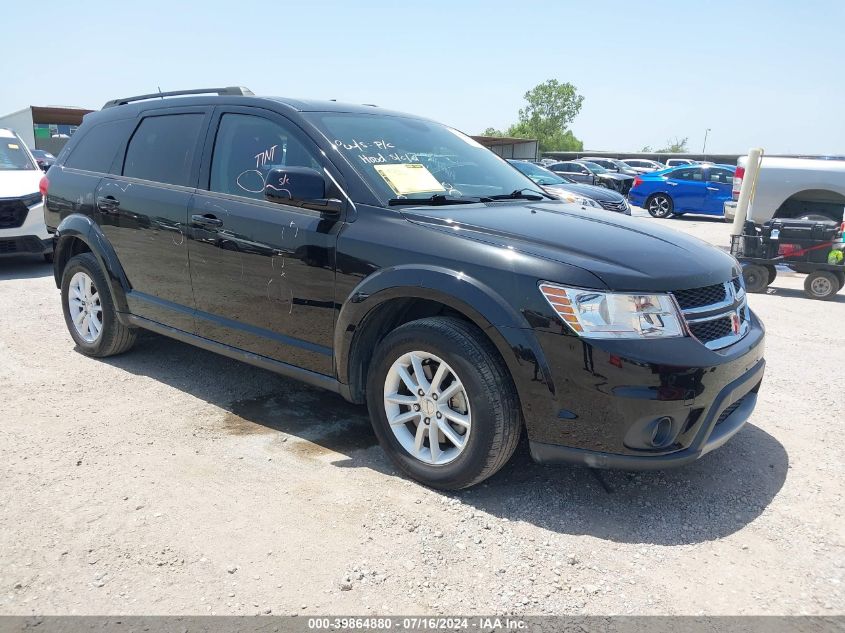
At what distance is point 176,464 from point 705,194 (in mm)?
18231

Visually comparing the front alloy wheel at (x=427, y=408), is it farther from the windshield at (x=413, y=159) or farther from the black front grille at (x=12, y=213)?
the black front grille at (x=12, y=213)

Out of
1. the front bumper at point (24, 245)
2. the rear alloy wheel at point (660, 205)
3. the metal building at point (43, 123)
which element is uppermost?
the metal building at point (43, 123)

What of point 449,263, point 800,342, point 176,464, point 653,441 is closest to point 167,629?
point 176,464

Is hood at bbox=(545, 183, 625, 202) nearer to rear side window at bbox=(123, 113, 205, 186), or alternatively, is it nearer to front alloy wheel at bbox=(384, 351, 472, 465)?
rear side window at bbox=(123, 113, 205, 186)

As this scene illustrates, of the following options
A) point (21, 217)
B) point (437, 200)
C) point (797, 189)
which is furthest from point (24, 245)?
point (797, 189)

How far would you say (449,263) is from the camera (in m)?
2.98

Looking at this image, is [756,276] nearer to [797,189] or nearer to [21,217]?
[797,189]

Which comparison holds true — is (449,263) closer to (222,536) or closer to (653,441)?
(653,441)

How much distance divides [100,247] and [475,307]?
10.5 feet

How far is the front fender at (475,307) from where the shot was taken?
2.77 meters

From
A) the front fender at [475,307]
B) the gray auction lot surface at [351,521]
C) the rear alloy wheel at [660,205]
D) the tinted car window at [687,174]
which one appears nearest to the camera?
the gray auction lot surface at [351,521]

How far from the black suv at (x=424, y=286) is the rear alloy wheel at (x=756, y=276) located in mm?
5559

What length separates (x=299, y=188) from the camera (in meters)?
3.27

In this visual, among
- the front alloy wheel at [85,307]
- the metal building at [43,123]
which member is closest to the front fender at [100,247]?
the front alloy wheel at [85,307]
